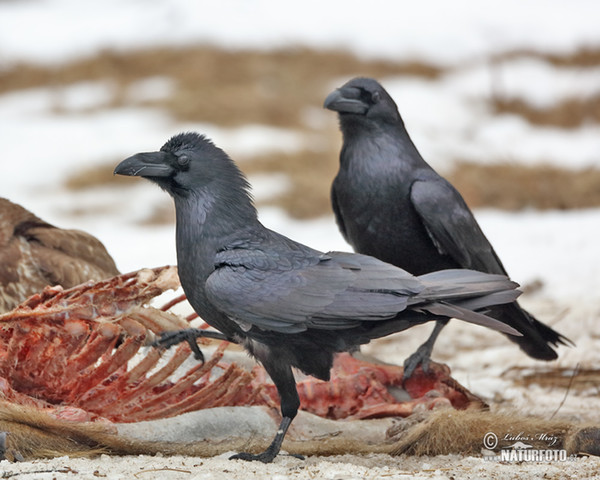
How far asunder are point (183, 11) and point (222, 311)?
1066 centimetres

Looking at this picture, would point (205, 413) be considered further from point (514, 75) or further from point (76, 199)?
point (514, 75)

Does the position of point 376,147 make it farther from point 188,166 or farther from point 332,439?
point 332,439

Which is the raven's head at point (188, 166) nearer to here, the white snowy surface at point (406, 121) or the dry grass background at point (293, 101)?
the white snowy surface at point (406, 121)

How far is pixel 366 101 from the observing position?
3.98m

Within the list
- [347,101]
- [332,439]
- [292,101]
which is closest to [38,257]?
[347,101]

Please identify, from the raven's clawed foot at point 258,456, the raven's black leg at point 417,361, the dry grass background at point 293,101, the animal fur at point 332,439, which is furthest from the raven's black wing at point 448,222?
the dry grass background at point 293,101

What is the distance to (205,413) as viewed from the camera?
3090mm

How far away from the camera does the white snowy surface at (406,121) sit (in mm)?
4875

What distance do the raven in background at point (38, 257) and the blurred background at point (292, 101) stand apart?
2374 millimetres

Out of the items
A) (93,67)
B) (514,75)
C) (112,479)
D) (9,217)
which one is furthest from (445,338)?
(93,67)

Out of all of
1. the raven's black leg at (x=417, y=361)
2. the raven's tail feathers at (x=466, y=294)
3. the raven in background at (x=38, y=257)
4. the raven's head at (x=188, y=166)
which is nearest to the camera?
the raven's tail feathers at (x=466, y=294)

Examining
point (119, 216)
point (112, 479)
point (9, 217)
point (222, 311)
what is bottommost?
point (112, 479)

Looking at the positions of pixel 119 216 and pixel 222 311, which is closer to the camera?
pixel 222 311

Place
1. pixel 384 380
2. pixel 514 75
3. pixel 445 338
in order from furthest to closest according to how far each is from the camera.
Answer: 1. pixel 514 75
2. pixel 445 338
3. pixel 384 380
